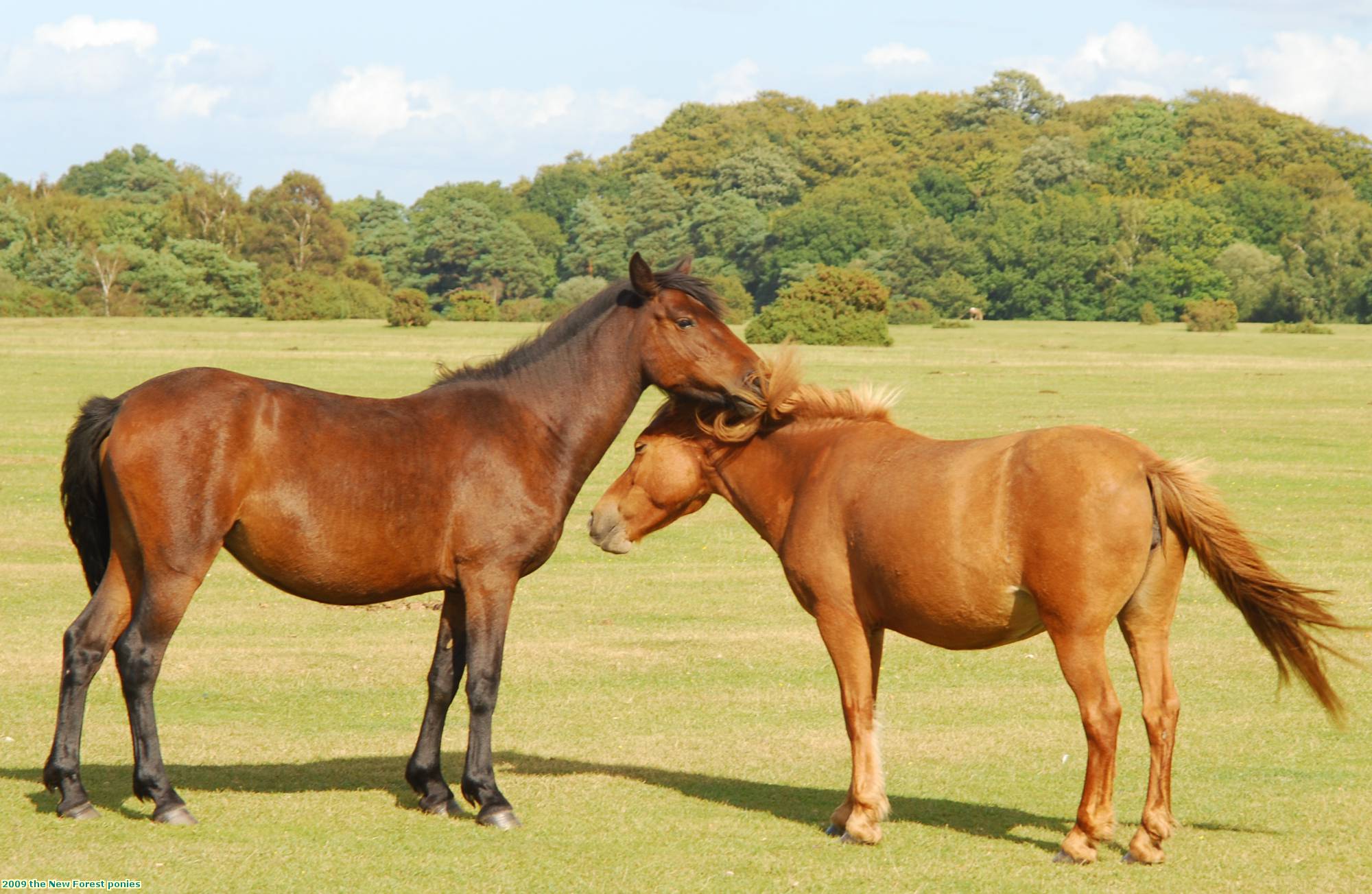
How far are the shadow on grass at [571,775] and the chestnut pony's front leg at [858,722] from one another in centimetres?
44

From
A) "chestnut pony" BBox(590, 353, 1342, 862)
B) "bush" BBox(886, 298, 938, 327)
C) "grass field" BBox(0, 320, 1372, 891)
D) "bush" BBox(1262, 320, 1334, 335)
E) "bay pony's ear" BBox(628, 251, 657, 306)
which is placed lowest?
"bush" BBox(886, 298, 938, 327)

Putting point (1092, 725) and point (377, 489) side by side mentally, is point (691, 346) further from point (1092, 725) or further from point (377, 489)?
point (1092, 725)

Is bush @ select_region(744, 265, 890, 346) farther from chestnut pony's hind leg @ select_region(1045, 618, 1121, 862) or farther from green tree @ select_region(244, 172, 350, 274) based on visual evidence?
chestnut pony's hind leg @ select_region(1045, 618, 1121, 862)

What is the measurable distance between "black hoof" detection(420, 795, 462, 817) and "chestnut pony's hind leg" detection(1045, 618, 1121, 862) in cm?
281

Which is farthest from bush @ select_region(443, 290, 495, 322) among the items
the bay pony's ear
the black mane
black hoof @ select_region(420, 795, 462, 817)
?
black hoof @ select_region(420, 795, 462, 817)

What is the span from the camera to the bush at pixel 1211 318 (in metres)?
72.9

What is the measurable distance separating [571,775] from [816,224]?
318 feet

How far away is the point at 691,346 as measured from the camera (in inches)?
286

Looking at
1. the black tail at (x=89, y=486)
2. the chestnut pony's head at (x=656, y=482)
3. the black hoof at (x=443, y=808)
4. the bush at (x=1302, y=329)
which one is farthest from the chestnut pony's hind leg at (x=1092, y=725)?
the bush at (x=1302, y=329)

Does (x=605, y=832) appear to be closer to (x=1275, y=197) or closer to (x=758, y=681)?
(x=758, y=681)

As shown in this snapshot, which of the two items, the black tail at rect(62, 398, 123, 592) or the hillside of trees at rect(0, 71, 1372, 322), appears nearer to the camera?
the black tail at rect(62, 398, 123, 592)

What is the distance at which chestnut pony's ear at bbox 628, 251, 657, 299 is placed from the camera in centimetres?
711

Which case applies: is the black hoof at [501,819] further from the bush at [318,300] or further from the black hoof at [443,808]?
the bush at [318,300]

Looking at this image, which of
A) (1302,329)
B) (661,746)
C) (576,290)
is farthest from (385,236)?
(661,746)
